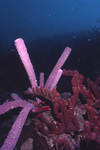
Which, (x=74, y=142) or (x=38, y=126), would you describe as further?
(x=38, y=126)

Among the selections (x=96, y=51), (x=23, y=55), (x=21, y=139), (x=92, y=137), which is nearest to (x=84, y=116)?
(x=92, y=137)

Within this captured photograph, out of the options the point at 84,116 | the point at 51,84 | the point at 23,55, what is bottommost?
the point at 84,116

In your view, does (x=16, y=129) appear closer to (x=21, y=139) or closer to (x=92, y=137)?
(x=21, y=139)

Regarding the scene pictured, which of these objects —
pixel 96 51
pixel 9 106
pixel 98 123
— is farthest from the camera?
pixel 96 51

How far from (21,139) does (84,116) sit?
129 cm

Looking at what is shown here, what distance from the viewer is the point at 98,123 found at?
206cm

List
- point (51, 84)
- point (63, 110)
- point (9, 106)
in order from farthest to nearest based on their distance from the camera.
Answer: point (51, 84) → point (9, 106) → point (63, 110)

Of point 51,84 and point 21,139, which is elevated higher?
point 51,84

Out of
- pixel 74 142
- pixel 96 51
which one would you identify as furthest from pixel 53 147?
pixel 96 51

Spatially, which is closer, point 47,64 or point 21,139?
point 21,139

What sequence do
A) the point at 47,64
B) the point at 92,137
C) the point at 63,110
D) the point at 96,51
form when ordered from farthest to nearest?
the point at 47,64
the point at 96,51
the point at 63,110
the point at 92,137

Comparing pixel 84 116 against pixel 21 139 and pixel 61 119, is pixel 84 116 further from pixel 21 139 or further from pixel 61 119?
pixel 21 139

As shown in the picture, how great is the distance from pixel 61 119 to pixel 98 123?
0.63 meters

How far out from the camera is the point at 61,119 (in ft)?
7.37
